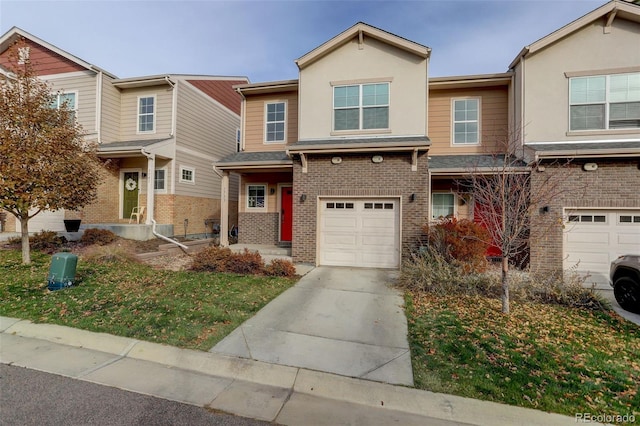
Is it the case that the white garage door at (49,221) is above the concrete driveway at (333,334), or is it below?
above

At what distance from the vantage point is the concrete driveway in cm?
385

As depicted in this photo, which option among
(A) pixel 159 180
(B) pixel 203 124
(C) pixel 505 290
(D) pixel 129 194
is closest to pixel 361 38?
(C) pixel 505 290

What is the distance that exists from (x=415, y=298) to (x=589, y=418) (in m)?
3.68

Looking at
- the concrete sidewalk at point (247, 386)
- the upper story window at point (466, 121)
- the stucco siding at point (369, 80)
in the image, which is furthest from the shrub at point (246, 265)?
the upper story window at point (466, 121)

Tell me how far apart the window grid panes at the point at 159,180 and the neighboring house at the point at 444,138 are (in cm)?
399

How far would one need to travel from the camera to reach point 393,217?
9.41 metres

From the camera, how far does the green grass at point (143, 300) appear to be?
469cm

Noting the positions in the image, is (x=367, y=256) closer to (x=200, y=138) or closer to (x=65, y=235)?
(x=200, y=138)

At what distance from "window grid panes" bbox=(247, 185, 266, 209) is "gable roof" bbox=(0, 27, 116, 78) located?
8729 millimetres

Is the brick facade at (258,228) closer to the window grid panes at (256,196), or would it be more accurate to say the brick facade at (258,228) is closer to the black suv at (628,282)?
the window grid panes at (256,196)

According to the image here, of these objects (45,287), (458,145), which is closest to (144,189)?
(45,287)

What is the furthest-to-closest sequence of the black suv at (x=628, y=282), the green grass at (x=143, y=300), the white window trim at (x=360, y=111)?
the white window trim at (x=360, y=111) → the black suv at (x=628, y=282) → the green grass at (x=143, y=300)

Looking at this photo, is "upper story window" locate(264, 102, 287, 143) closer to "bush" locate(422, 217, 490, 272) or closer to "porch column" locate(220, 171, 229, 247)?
"porch column" locate(220, 171, 229, 247)

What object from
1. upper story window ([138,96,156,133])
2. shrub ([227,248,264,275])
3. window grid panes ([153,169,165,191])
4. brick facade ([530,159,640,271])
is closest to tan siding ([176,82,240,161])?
upper story window ([138,96,156,133])
